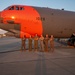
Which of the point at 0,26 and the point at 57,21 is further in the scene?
the point at 57,21

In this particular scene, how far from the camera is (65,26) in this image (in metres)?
19.4

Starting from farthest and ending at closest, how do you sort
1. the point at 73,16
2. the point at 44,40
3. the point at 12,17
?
the point at 73,16 → the point at 44,40 → the point at 12,17

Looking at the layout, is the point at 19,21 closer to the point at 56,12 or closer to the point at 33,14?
the point at 33,14

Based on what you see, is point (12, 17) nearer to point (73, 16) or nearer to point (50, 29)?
point (50, 29)

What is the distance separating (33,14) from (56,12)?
301 cm

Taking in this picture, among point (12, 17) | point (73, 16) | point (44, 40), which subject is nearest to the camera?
point (12, 17)

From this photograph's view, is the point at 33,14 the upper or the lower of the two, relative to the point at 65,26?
upper

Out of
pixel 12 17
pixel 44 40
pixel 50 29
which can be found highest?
pixel 12 17

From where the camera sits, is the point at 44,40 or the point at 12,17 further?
the point at 44,40

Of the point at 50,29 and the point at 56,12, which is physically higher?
the point at 56,12

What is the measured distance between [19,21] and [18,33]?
4.17 ft

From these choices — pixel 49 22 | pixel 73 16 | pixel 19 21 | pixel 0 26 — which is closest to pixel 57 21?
pixel 49 22

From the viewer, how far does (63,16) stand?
63.3 ft

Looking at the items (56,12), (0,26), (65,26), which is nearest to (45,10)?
(56,12)
